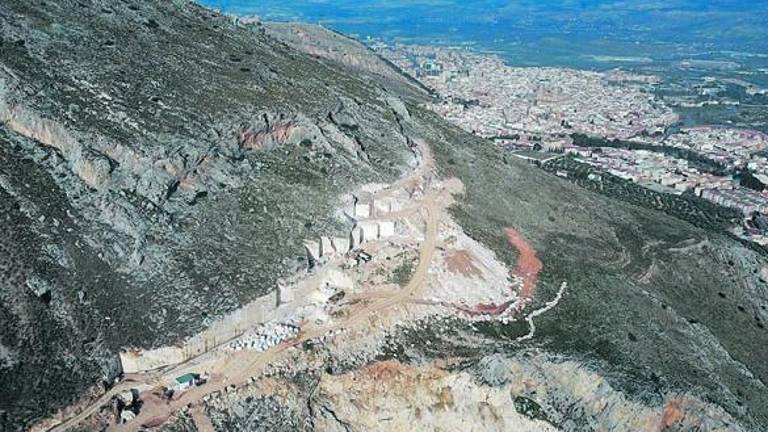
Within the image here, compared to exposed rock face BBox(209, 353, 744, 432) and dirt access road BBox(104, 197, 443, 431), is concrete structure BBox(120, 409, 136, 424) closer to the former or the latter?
dirt access road BBox(104, 197, 443, 431)

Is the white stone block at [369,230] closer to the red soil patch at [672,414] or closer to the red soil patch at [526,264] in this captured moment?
the red soil patch at [526,264]

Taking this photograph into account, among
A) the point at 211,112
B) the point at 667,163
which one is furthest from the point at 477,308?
the point at 667,163

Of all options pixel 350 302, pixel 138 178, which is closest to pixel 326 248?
pixel 350 302

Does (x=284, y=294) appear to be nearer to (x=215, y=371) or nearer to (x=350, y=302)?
(x=350, y=302)

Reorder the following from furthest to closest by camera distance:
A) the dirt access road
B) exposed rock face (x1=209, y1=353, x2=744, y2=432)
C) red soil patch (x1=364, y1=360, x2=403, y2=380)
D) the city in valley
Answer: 1. the city in valley
2. red soil patch (x1=364, y1=360, x2=403, y2=380)
3. exposed rock face (x1=209, y1=353, x2=744, y2=432)
4. the dirt access road

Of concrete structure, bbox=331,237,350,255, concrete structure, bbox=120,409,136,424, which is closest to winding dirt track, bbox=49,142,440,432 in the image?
concrete structure, bbox=120,409,136,424

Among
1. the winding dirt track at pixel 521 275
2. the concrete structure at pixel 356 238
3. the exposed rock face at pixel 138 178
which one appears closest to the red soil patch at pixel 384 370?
the winding dirt track at pixel 521 275
